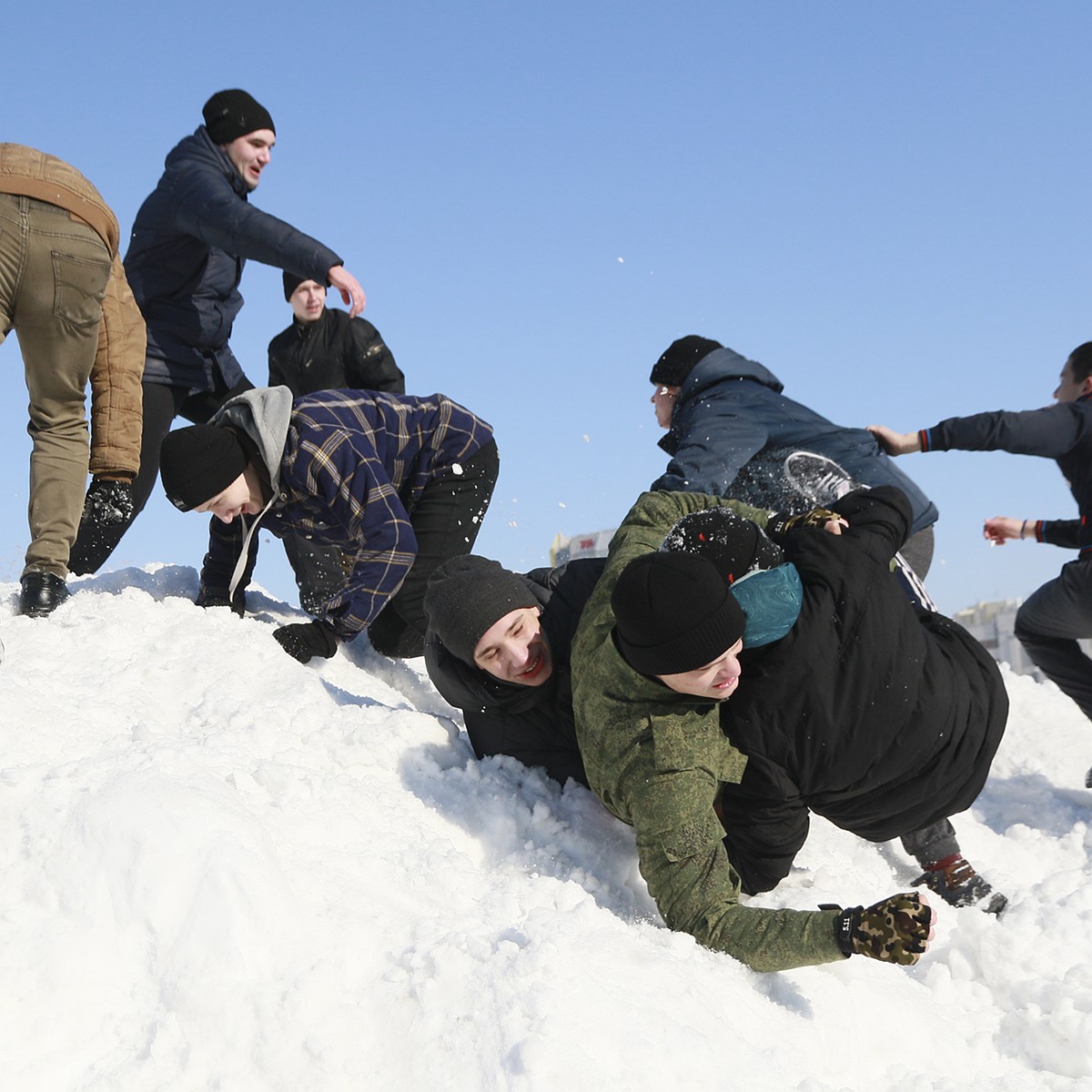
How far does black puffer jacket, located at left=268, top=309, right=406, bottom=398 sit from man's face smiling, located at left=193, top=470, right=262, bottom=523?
125 cm

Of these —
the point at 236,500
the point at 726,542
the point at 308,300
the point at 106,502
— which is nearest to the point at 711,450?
the point at 726,542

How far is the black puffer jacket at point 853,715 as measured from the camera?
2520 mm

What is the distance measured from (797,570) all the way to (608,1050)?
123cm

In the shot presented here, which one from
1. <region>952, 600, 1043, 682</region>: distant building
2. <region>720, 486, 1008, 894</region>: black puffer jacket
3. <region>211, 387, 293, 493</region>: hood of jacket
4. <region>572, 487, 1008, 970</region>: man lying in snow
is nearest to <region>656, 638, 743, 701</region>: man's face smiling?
<region>572, 487, 1008, 970</region>: man lying in snow

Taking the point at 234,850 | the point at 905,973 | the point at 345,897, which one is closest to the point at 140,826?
the point at 234,850

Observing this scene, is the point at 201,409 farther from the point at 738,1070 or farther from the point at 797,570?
the point at 738,1070

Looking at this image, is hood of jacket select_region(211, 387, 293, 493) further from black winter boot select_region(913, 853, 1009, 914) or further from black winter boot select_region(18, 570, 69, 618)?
black winter boot select_region(913, 853, 1009, 914)

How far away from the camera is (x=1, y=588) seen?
174 inches

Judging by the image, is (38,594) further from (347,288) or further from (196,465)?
(347,288)

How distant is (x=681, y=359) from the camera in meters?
4.20

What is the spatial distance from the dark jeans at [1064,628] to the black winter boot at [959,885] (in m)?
1.29

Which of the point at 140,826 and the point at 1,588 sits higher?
the point at 140,826

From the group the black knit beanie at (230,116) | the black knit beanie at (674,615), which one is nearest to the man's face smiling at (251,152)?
the black knit beanie at (230,116)

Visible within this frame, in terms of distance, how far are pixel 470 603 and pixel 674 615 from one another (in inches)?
29.5
